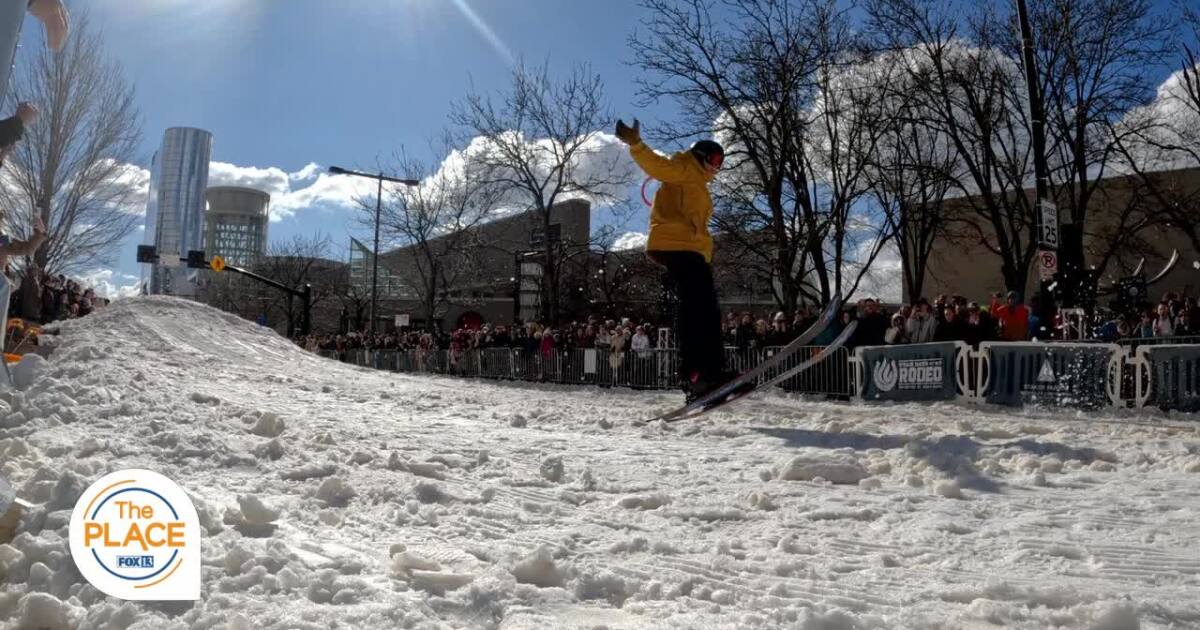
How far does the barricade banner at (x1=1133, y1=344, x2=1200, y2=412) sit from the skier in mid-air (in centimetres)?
580

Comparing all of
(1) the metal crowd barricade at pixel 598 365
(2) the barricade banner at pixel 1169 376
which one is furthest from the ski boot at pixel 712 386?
(1) the metal crowd barricade at pixel 598 365

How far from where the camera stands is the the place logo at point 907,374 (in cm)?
1114

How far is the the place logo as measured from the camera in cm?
1114

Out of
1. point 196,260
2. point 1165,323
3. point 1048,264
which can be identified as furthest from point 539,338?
point 196,260

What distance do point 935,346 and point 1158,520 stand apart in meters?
8.24

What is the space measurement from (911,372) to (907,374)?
0.07m

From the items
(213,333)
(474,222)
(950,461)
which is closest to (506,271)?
(474,222)

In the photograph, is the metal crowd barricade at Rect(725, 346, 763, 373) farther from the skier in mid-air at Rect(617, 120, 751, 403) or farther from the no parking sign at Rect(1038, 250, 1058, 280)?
the skier in mid-air at Rect(617, 120, 751, 403)

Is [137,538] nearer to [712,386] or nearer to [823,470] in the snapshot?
[823,470]

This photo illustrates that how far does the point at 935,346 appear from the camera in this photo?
11.2 m

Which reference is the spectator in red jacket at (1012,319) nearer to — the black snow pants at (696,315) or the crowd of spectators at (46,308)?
the black snow pants at (696,315)


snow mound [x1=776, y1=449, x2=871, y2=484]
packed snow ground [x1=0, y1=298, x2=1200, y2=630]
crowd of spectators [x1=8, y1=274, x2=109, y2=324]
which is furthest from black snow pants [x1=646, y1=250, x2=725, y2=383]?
crowd of spectators [x1=8, y1=274, x2=109, y2=324]

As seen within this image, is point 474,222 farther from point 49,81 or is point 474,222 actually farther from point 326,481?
point 326,481

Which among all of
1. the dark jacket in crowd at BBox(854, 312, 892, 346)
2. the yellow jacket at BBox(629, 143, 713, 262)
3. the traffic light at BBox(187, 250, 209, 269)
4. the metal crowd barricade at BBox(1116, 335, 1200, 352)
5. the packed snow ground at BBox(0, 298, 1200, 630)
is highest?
the traffic light at BBox(187, 250, 209, 269)
